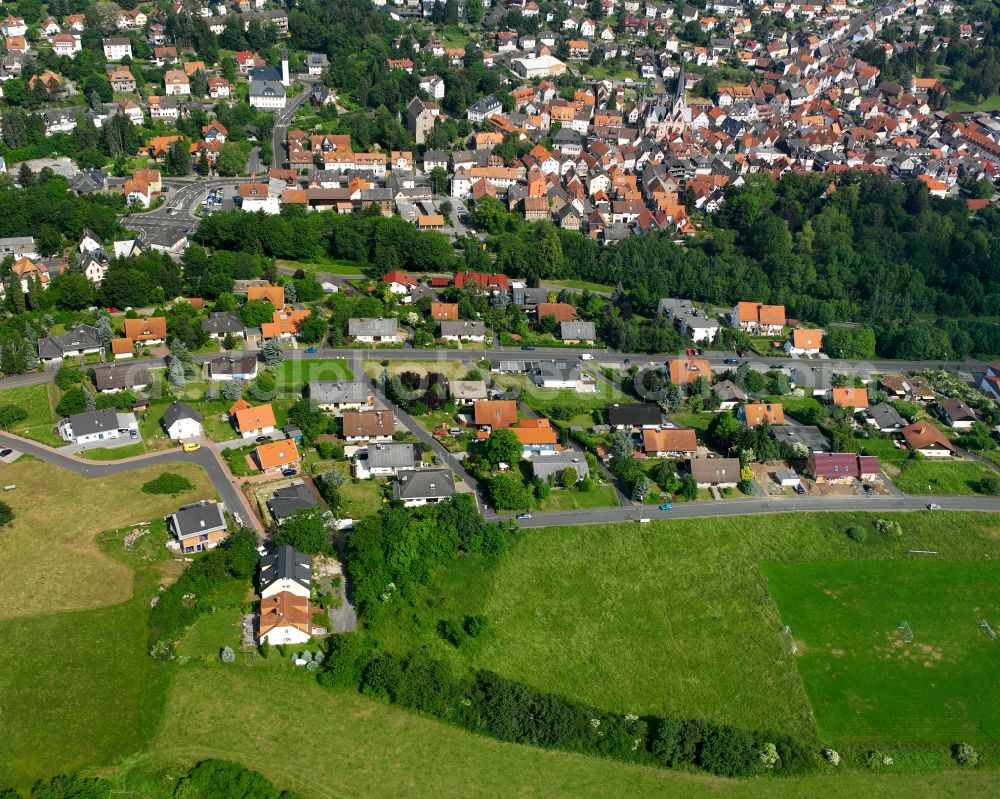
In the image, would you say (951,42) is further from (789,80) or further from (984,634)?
(984,634)

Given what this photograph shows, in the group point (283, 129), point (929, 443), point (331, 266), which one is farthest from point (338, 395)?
point (283, 129)

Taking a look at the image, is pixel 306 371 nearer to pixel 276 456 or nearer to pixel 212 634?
pixel 276 456

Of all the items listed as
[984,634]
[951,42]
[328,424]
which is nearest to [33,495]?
[328,424]

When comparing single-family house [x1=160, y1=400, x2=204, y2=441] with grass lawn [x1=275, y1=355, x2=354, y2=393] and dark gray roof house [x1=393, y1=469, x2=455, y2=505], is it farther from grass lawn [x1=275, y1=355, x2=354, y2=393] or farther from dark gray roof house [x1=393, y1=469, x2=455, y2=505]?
dark gray roof house [x1=393, y1=469, x2=455, y2=505]

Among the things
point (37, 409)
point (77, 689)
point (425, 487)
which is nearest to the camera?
point (77, 689)

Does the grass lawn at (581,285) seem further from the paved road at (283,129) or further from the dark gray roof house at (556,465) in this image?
the paved road at (283,129)

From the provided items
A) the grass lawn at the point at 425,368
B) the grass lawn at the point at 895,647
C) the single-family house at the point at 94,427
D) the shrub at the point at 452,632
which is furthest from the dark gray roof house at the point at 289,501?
the grass lawn at the point at 895,647
